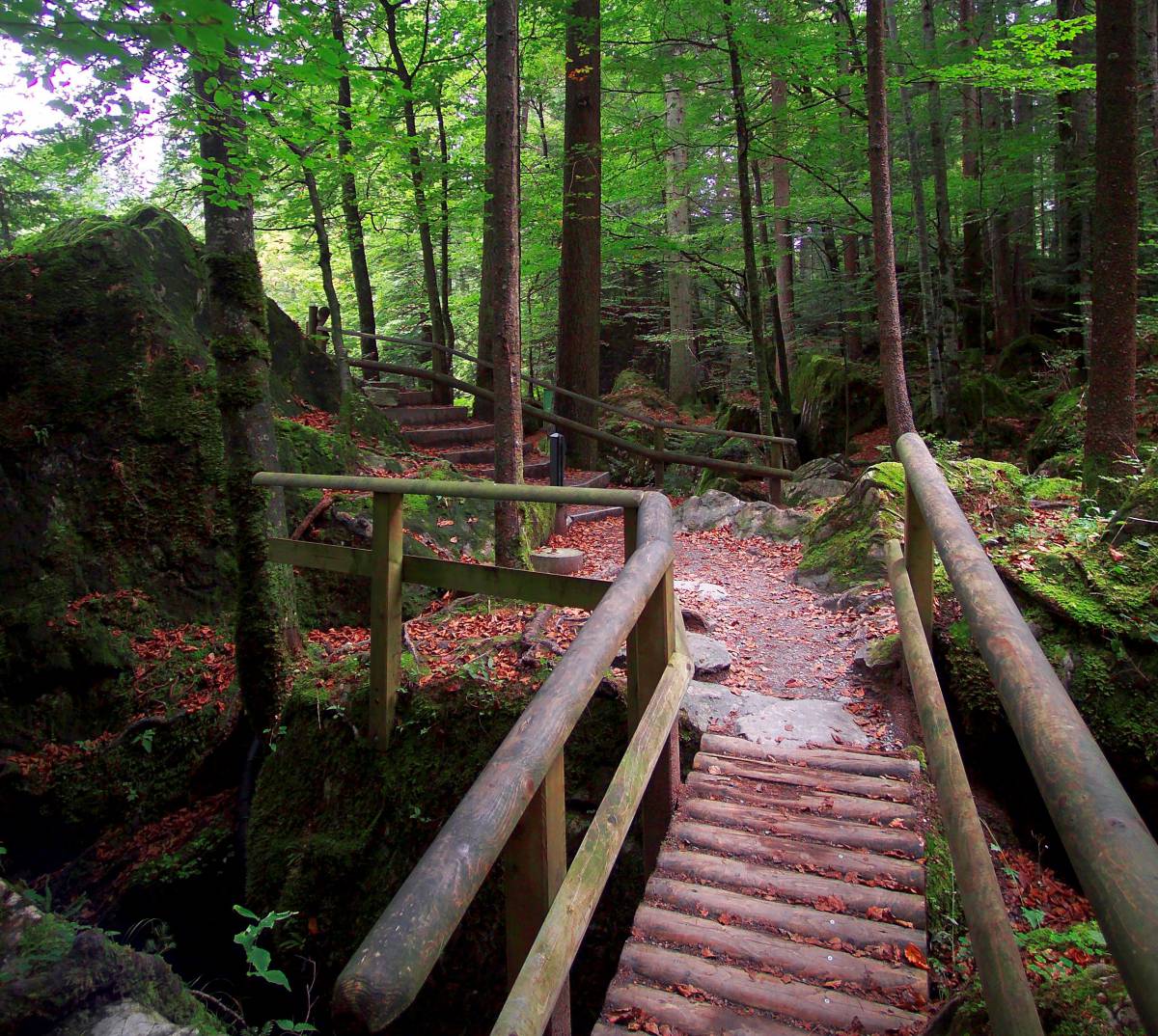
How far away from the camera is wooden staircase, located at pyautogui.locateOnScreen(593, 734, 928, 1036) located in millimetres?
2266

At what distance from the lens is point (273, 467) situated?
16.3 feet

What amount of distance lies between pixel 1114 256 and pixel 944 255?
5.94 meters

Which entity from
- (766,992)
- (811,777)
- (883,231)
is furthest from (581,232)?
(766,992)

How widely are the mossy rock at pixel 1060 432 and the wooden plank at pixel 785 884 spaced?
8.87m

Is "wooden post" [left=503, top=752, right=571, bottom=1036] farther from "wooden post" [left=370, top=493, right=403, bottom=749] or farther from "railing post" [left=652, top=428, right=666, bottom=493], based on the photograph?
"railing post" [left=652, top=428, right=666, bottom=493]

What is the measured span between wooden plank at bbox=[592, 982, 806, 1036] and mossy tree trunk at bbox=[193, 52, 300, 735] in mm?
3420

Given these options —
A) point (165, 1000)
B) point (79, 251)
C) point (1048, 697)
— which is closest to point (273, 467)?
point (165, 1000)

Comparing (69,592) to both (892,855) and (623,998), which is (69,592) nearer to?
(623,998)

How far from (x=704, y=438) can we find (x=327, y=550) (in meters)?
11.8

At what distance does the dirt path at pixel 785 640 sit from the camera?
380cm

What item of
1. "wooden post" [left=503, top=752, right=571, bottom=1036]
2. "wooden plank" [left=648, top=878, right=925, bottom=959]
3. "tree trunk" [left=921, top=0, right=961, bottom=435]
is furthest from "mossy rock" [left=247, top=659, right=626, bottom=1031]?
"tree trunk" [left=921, top=0, right=961, bottom=435]

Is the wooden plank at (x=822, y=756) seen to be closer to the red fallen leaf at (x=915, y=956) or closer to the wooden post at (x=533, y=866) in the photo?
the red fallen leaf at (x=915, y=956)

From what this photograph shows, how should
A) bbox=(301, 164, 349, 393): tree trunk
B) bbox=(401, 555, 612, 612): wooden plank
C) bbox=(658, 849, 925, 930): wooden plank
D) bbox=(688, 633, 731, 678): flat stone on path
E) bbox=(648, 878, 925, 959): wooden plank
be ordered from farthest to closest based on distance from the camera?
bbox=(301, 164, 349, 393): tree trunk
bbox=(688, 633, 731, 678): flat stone on path
bbox=(401, 555, 612, 612): wooden plank
bbox=(658, 849, 925, 930): wooden plank
bbox=(648, 878, 925, 959): wooden plank

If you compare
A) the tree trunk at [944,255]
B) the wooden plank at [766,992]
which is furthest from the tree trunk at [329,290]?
the tree trunk at [944,255]
